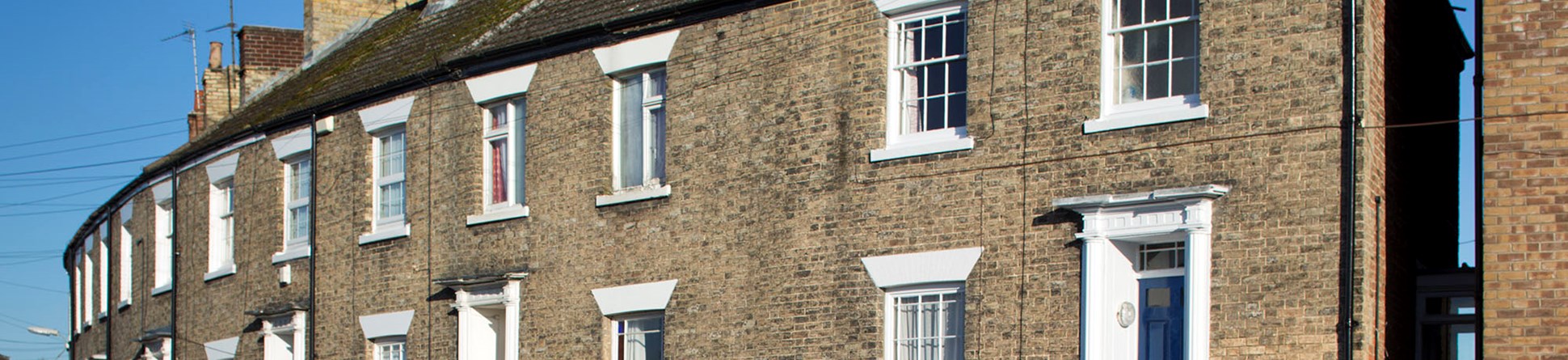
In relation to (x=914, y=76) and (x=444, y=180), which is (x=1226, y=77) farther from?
(x=444, y=180)

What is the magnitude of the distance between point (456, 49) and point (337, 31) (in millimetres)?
9013

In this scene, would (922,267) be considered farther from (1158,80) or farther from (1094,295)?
(1158,80)

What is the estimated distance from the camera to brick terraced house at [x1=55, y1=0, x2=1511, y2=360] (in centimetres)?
1520

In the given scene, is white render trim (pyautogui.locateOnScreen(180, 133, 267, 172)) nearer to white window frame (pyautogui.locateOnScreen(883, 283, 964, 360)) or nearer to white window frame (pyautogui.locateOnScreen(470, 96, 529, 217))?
white window frame (pyautogui.locateOnScreen(470, 96, 529, 217))

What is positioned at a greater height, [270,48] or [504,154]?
Result: [270,48]

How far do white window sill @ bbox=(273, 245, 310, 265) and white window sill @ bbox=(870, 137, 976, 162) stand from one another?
10.6m

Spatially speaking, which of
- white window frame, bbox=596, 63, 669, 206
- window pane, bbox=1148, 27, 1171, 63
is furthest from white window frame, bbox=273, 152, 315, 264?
window pane, bbox=1148, 27, 1171, 63

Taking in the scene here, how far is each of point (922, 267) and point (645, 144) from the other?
445 centimetres

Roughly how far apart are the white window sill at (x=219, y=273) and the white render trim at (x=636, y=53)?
9.02 meters

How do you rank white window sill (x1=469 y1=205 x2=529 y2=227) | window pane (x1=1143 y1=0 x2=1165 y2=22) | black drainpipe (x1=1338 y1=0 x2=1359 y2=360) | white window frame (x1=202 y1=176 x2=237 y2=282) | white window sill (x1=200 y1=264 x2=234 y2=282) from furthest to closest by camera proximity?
white window frame (x1=202 y1=176 x2=237 y2=282)
white window sill (x1=200 y1=264 x2=234 y2=282)
white window sill (x1=469 y1=205 x2=529 y2=227)
window pane (x1=1143 y1=0 x2=1165 y2=22)
black drainpipe (x1=1338 y1=0 x2=1359 y2=360)

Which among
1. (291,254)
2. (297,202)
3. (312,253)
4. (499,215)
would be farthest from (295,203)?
(499,215)

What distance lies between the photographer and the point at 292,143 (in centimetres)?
2662

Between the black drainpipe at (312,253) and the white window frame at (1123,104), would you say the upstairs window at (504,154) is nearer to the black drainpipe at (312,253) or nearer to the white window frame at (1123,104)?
the black drainpipe at (312,253)

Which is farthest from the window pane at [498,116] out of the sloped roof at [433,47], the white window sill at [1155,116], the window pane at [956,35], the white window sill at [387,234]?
the white window sill at [1155,116]
